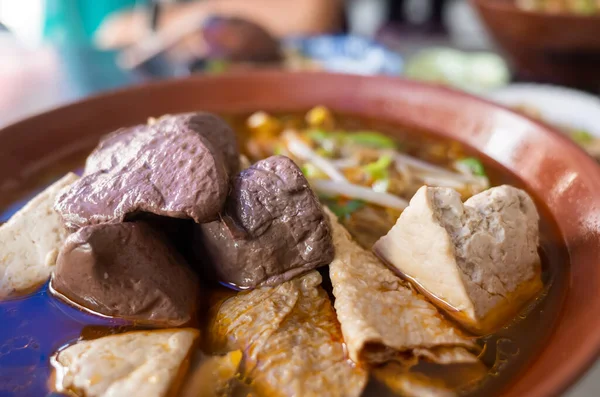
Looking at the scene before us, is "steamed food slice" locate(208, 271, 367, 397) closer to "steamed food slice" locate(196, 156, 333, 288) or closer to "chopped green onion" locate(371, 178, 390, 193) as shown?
"steamed food slice" locate(196, 156, 333, 288)

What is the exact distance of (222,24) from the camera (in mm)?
3574

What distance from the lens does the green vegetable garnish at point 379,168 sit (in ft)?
6.68

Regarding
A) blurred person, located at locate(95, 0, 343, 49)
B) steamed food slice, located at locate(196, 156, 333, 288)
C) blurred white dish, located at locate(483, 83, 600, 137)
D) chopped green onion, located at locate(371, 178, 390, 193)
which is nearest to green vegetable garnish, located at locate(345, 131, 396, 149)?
chopped green onion, located at locate(371, 178, 390, 193)

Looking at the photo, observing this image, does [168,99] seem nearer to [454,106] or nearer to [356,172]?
[356,172]

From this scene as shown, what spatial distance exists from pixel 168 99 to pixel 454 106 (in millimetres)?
1341

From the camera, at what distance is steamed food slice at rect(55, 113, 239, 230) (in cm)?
126

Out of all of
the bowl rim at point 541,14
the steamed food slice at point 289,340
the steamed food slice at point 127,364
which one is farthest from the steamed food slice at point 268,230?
the bowl rim at point 541,14

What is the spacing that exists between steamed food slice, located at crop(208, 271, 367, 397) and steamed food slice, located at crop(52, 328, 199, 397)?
4.4 inches

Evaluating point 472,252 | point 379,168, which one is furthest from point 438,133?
point 472,252

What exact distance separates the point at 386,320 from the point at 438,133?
1.26 m

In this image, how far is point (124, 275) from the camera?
127cm

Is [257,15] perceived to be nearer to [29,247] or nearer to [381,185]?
[381,185]

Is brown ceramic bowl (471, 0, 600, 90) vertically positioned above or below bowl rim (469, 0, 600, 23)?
below

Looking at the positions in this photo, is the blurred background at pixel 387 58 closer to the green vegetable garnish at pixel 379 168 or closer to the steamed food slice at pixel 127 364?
the green vegetable garnish at pixel 379 168
